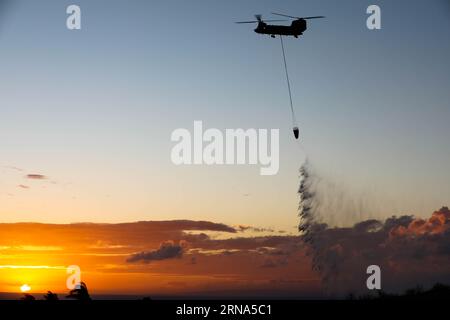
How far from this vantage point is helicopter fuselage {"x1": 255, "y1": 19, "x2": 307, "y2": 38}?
337ft

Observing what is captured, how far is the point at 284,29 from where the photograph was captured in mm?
103250

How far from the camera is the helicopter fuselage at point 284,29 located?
337 feet
